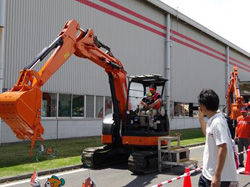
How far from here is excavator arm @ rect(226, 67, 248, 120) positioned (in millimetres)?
16375

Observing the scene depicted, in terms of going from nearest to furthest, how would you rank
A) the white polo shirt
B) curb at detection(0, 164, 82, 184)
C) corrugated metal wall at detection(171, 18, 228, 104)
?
1. the white polo shirt
2. curb at detection(0, 164, 82, 184)
3. corrugated metal wall at detection(171, 18, 228, 104)

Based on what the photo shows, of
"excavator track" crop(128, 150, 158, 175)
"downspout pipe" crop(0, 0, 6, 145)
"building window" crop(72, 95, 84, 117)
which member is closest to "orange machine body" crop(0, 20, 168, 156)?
"excavator track" crop(128, 150, 158, 175)

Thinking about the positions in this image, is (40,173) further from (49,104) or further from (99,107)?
(99,107)

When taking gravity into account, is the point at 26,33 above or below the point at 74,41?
above

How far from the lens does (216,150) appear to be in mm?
3789

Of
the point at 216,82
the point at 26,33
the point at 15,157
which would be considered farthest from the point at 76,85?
the point at 216,82

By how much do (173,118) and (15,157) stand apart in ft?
61.9

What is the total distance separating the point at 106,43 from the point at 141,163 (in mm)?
13308

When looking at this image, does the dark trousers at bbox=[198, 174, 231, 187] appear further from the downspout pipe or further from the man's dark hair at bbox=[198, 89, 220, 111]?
the downspout pipe

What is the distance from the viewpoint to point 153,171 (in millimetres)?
9422

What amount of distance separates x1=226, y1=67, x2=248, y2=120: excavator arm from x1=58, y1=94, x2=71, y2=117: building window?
9227 millimetres

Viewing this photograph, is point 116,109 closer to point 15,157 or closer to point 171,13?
point 15,157

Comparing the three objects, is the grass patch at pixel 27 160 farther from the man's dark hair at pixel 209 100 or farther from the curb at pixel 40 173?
the man's dark hair at pixel 209 100

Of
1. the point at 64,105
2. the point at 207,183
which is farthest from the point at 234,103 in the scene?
the point at 207,183
